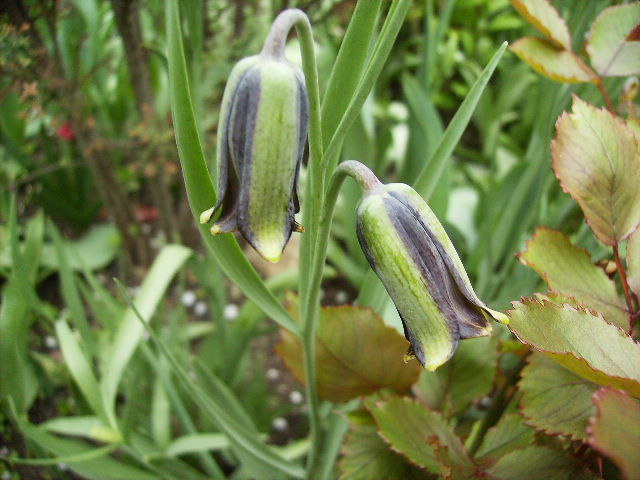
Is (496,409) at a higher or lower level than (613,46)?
lower

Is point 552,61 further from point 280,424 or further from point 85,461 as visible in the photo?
point 280,424

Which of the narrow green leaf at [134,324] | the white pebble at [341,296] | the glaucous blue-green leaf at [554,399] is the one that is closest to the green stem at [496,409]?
the glaucous blue-green leaf at [554,399]

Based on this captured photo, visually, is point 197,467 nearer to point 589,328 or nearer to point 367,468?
point 367,468

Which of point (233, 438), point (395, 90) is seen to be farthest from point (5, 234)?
point (395, 90)

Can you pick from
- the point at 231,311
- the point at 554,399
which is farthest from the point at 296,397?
the point at 554,399

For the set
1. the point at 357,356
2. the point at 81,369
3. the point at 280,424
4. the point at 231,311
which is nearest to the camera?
the point at 357,356

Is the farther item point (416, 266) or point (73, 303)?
point (73, 303)

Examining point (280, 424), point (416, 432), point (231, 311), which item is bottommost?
point (280, 424)

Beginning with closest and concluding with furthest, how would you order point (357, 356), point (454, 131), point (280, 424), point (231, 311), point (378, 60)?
point (378, 60)
point (454, 131)
point (357, 356)
point (280, 424)
point (231, 311)
